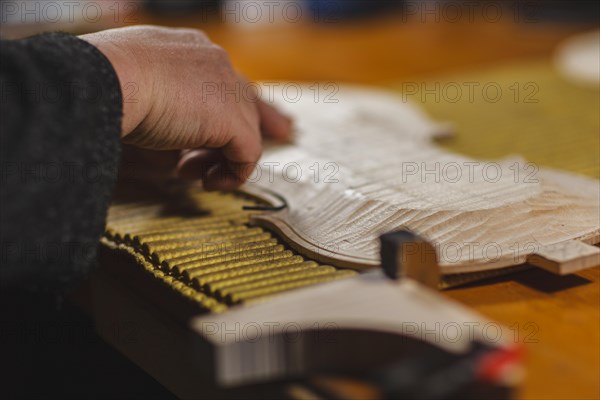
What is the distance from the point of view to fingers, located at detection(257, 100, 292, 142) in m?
1.07

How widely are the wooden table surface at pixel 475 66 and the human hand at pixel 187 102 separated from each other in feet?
1.08

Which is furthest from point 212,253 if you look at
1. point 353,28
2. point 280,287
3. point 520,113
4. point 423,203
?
point 353,28

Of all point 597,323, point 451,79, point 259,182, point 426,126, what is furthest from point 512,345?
point 451,79

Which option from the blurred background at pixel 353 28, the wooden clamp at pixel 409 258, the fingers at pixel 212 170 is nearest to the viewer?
the wooden clamp at pixel 409 258

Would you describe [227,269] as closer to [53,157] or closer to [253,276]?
[253,276]

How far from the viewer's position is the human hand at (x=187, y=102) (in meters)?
0.78

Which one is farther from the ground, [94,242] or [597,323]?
[94,242]

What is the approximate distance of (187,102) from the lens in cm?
83

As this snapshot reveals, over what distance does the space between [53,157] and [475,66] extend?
1.47 m

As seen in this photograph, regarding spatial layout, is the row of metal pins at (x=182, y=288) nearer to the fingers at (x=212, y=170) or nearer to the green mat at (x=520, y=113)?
the fingers at (x=212, y=170)

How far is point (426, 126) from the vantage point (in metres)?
1.32

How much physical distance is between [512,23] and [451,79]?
107cm

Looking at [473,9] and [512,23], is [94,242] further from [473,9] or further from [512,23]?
[473,9]

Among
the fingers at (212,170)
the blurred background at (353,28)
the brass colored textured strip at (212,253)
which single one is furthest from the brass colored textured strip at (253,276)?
the blurred background at (353,28)
